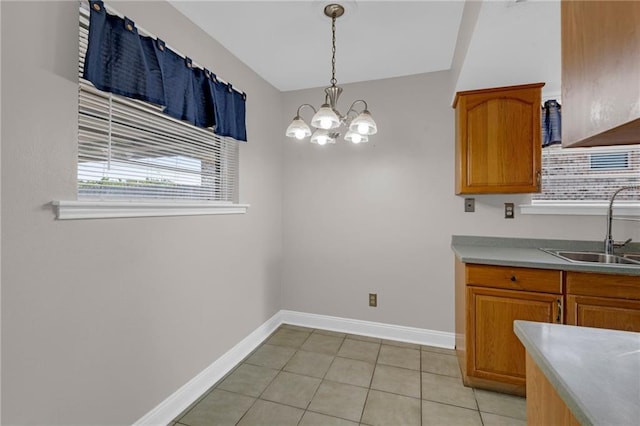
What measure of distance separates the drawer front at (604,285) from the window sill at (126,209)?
94.5 inches

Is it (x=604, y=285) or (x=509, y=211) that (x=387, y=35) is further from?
(x=604, y=285)

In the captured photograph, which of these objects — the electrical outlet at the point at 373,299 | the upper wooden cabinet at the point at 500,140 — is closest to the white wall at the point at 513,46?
the upper wooden cabinet at the point at 500,140

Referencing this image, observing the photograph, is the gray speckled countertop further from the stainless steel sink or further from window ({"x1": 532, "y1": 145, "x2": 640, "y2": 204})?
A: window ({"x1": 532, "y1": 145, "x2": 640, "y2": 204})

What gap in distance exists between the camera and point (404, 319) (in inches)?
115

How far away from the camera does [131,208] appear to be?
1.63 metres

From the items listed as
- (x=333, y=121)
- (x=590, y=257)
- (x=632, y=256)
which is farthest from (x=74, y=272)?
(x=632, y=256)

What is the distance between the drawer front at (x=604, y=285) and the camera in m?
1.74

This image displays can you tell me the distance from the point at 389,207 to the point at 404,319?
108 centimetres

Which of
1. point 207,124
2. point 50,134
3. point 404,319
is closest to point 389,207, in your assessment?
point 404,319

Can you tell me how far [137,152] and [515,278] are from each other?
2.47 m

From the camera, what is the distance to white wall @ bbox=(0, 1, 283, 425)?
1.18 metres

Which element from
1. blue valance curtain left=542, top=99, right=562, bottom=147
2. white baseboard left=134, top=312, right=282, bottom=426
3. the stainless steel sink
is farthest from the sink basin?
white baseboard left=134, top=312, right=282, bottom=426

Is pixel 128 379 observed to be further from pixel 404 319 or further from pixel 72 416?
pixel 404 319

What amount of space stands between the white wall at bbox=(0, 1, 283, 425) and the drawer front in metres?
2.38
